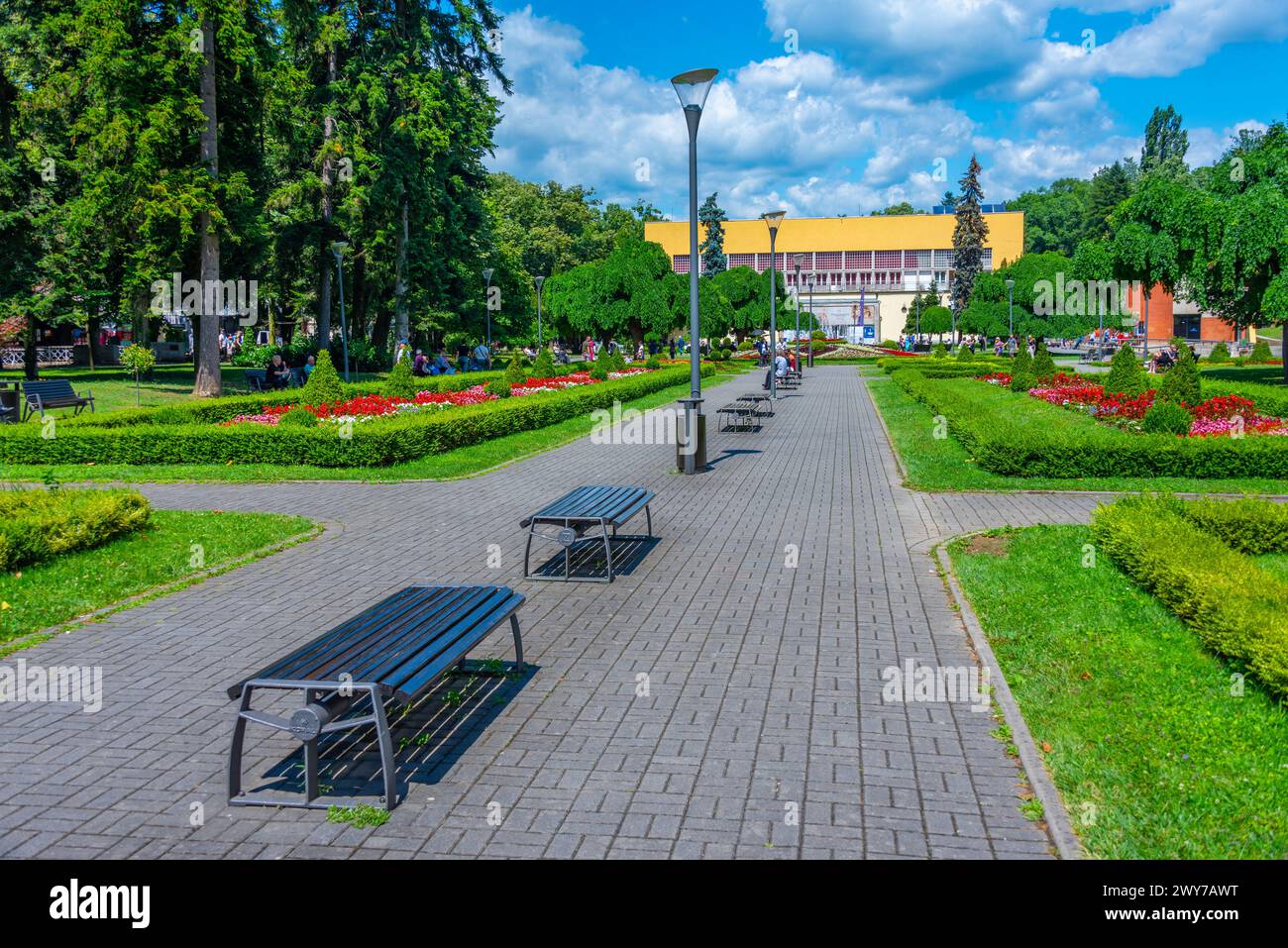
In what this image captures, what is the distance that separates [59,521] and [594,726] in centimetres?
619

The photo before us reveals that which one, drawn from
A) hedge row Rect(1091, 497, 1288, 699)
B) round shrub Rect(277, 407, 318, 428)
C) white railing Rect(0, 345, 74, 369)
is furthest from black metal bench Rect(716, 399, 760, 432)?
white railing Rect(0, 345, 74, 369)

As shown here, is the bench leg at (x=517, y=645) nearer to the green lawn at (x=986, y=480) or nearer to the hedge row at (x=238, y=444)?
the green lawn at (x=986, y=480)

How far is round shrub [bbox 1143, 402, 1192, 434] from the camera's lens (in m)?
14.6

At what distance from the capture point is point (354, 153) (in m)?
33.2

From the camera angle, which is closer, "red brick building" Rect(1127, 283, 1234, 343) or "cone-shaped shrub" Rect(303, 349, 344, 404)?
"cone-shaped shrub" Rect(303, 349, 344, 404)

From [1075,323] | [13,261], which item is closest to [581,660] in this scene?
[13,261]

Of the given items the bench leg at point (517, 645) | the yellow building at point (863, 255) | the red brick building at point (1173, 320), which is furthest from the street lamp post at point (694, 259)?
the yellow building at point (863, 255)

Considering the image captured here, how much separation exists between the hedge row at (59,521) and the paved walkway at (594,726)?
1.59 meters

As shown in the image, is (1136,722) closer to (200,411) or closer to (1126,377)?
(200,411)

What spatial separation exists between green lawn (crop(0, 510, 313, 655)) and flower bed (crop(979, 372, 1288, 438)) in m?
12.2

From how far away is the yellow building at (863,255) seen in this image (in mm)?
94438

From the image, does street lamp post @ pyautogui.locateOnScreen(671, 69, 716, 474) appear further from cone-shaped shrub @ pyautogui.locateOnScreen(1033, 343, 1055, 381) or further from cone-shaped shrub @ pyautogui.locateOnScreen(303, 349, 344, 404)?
cone-shaped shrub @ pyautogui.locateOnScreen(1033, 343, 1055, 381)
